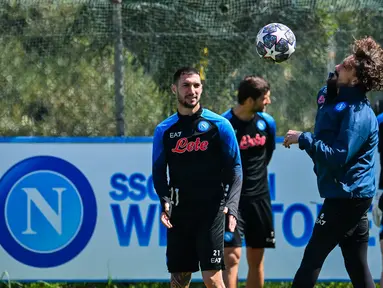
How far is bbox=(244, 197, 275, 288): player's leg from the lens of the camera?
746cm

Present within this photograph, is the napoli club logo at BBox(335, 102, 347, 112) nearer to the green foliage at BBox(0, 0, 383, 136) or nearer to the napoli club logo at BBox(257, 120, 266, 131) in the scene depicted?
the napoli club logo at BBox(257, 120, 266, 131)

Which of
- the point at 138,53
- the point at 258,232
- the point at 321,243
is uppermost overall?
the point at 138,53

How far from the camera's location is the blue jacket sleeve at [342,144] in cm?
562

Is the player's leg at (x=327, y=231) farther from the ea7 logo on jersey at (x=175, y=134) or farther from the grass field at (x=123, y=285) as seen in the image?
the grass field at (x=123, y=285)

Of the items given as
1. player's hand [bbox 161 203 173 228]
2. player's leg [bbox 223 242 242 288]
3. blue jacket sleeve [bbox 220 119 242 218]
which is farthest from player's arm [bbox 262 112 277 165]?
player's hand [bbox 161 203 173 228]

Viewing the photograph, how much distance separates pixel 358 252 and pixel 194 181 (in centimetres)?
130

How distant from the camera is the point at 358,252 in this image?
19.6 ft

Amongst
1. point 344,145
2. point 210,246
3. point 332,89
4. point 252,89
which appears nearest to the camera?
point 344,145

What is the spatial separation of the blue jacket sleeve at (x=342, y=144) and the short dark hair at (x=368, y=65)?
10.4 inches

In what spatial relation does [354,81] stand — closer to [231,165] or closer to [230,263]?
[231,165]

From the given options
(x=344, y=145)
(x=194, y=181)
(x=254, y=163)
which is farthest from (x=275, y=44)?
(x=344, y=145)

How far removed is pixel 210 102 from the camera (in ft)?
27.1

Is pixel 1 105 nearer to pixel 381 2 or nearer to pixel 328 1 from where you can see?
pixel 328 1

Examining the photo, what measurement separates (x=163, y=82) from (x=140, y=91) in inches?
9.7
